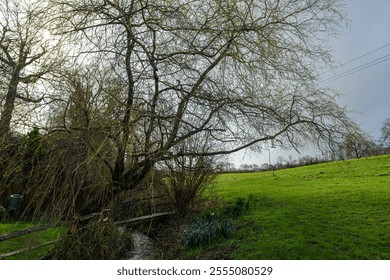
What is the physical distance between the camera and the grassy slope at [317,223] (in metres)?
6.21

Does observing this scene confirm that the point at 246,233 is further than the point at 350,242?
Yes

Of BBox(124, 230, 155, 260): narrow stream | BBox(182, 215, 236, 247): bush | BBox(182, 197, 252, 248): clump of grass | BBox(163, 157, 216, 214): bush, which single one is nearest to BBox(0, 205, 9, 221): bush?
BBox(124, 230, 155, 260): narrow stream

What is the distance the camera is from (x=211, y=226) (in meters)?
7.73

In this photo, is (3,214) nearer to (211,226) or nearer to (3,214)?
(3,214)

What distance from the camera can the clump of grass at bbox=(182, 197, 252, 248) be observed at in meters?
7.38

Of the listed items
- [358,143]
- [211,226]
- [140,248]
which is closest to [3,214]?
[140,248]

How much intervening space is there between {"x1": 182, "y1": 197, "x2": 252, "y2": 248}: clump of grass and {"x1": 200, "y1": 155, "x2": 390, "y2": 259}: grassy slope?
0.28 m

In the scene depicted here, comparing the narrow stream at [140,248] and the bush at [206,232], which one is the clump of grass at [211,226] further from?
the narrow stream at [140,248]

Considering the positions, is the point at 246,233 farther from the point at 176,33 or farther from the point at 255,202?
the point at 176,33

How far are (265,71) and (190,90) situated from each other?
1298mm

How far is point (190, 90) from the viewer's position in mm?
5957

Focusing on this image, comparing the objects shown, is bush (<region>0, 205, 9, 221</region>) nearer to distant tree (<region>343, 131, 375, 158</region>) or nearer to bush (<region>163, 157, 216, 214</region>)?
bush (<region>163, 157, 216, 214</region>)

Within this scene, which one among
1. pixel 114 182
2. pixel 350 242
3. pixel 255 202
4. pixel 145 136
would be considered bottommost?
pixel 350 242

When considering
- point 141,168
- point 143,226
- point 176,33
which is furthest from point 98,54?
point 143,226
